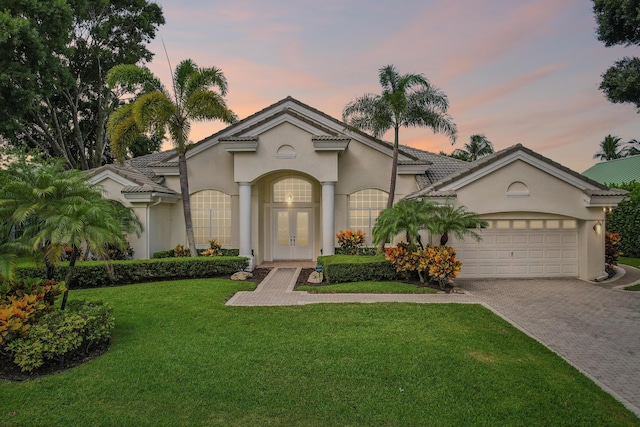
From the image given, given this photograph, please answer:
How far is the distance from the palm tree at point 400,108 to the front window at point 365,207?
8.24 feet

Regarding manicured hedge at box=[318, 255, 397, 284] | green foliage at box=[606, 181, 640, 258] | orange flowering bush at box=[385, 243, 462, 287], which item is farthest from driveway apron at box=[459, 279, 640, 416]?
green foliage at box=[606, 181, 640, 258]

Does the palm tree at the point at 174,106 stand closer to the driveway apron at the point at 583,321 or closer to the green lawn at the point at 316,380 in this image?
the green lawn at the point at 316,380

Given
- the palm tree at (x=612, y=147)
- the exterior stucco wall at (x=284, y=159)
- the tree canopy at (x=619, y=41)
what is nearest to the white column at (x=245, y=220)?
the exterior stucco wall at (x=284, y=159)

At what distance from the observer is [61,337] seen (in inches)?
237

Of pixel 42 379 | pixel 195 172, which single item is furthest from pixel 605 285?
pixel 195 172

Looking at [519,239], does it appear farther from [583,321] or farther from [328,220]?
[328,220]

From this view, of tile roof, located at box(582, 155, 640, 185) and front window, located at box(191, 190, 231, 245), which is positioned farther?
tile roof, located at box(582, 155, 640, 185)

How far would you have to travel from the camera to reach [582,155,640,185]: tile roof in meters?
27.4

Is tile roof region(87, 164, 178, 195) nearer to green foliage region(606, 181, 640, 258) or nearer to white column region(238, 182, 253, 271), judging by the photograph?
white column region(238, 182, 253, 271)

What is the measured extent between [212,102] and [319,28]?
20.9ft

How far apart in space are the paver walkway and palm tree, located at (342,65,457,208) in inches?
241

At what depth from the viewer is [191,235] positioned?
1548cm

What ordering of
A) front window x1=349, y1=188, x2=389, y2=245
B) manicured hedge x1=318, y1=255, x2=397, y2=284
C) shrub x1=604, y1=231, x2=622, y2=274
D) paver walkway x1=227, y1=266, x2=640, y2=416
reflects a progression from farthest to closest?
front window x1=349, y1=188, x2=389, y2=245, shrub x1=604, y1=231, x2=622, y2=274, manicured hedge x1=318, y1=255, x2=397, y2=284, paver walkway x1=227, y1=266, x2=640, y2=416

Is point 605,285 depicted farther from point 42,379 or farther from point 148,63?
point 148,63
